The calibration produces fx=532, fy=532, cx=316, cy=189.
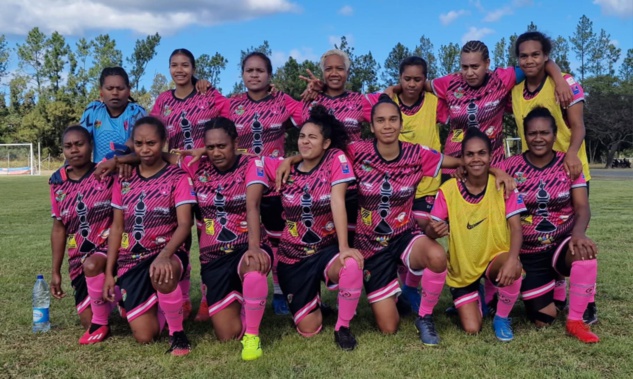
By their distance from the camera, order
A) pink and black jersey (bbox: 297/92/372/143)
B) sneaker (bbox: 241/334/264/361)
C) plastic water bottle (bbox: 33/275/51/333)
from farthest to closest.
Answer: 1. pink and black jersey (bbox: 297/92/372/143)
2. plastic water bottle (bbox: 33/275/51/333)
3. sneaker (bbox: 241/334/264/361)

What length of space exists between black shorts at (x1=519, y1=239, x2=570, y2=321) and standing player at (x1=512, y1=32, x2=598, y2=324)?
1.10ft

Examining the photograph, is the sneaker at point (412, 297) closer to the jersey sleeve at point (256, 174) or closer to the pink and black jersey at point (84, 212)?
the jersey sleeve at point (256, 174)

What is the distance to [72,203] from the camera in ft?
13.7

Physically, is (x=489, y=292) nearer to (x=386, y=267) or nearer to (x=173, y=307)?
(x=386, y=267)

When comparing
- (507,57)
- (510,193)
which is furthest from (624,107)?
(510,193)

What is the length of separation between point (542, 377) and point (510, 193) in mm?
1348

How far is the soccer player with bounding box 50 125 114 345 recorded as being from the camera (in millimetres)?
4090

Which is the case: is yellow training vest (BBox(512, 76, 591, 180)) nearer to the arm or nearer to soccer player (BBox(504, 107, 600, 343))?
soccer player (BBox(504, 107, 600, 343))

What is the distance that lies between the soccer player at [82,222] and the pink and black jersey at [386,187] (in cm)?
200

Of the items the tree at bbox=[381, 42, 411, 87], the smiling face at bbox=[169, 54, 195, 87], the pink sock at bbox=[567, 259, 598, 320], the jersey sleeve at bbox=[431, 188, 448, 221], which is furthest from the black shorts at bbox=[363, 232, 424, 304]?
the tree at bbox=[381, 42, 411, 87]

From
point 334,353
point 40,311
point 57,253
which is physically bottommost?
point 334,353

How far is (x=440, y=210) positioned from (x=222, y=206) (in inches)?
65.7

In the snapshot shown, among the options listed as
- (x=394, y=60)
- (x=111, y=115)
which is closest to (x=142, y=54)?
(x=394, y=60)

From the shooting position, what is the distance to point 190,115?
4637 millimetres
